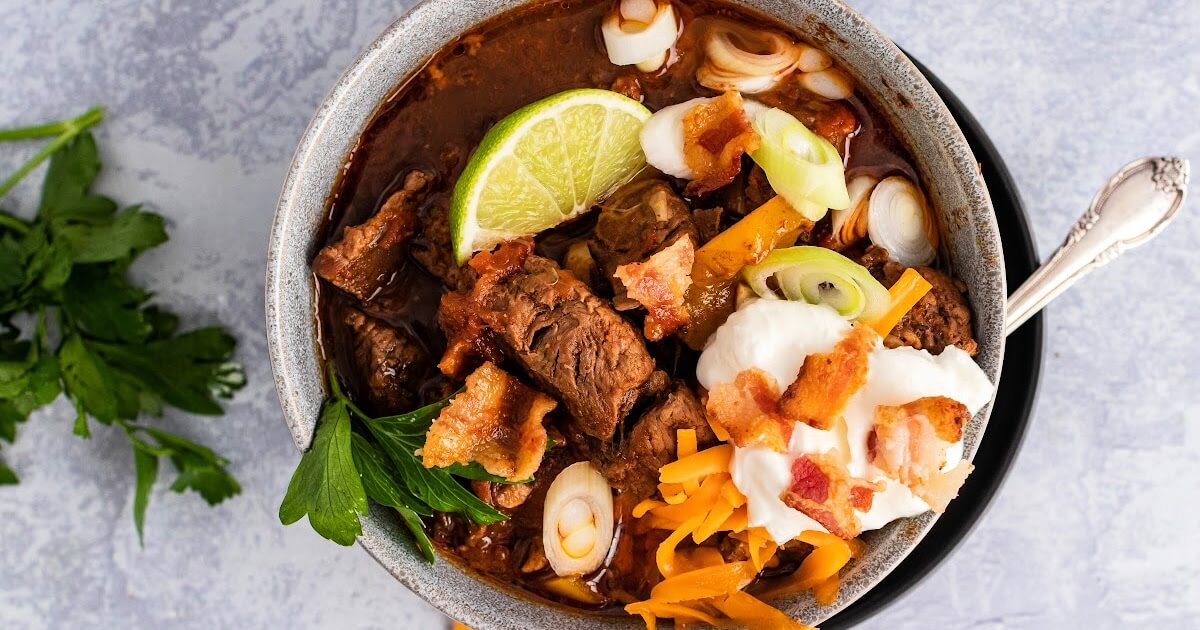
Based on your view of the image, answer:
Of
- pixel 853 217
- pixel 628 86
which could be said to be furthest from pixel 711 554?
pixel 628 86

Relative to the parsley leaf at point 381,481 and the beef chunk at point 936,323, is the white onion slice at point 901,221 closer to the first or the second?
the beef chunk at point 936,323

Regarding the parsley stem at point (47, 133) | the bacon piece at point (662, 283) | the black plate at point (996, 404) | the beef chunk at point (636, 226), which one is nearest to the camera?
the bacon piece at point (662, 283)

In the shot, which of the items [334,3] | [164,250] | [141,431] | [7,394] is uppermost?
[334,3]

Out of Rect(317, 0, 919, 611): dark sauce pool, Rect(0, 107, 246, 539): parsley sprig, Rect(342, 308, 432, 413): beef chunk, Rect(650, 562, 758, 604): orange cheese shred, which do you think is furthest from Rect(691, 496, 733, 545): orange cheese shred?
Rect(0, 107, 246, 539): parsley sprig

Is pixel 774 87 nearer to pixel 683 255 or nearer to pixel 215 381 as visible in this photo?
pixel 683 255

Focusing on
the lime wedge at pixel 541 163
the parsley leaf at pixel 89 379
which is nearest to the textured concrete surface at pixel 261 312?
the parsley leaf at pixel 89 379

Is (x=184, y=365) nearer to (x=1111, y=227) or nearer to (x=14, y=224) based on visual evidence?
(x=14, y=224)

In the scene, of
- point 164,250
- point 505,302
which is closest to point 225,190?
point 164,250
